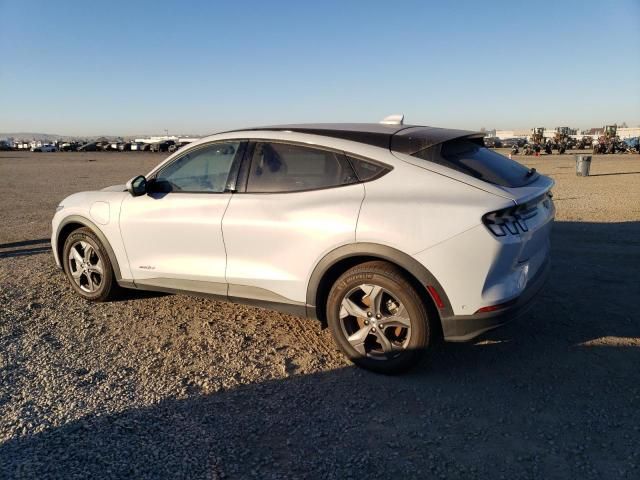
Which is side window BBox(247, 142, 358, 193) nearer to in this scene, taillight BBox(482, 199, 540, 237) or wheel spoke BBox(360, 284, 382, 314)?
wheel spoke BBox(360, 284, 382, 314)

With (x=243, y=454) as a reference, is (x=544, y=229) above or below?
above

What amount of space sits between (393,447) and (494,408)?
2.63 ft

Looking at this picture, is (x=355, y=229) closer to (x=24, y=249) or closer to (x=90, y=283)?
(x=90, y=283)

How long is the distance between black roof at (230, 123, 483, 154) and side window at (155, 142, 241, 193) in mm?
307

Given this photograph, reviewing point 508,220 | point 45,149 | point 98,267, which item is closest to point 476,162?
point 508,220

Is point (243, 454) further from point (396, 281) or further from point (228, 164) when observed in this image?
point (228, 164)

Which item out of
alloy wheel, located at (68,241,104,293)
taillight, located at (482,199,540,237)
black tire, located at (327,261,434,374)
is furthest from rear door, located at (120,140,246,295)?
taillight, located at (482,199,540,237)

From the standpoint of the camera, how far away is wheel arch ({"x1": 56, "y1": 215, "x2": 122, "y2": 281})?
4.84 meters

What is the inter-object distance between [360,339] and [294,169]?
1.38 metres

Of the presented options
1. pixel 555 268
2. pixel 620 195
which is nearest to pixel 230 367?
pixel 555 268

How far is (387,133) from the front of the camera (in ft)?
12.5

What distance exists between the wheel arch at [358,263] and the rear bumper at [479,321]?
77mm

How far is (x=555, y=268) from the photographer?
20.2 feet

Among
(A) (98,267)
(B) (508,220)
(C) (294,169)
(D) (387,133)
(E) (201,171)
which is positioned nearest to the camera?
(B) (508,220)
